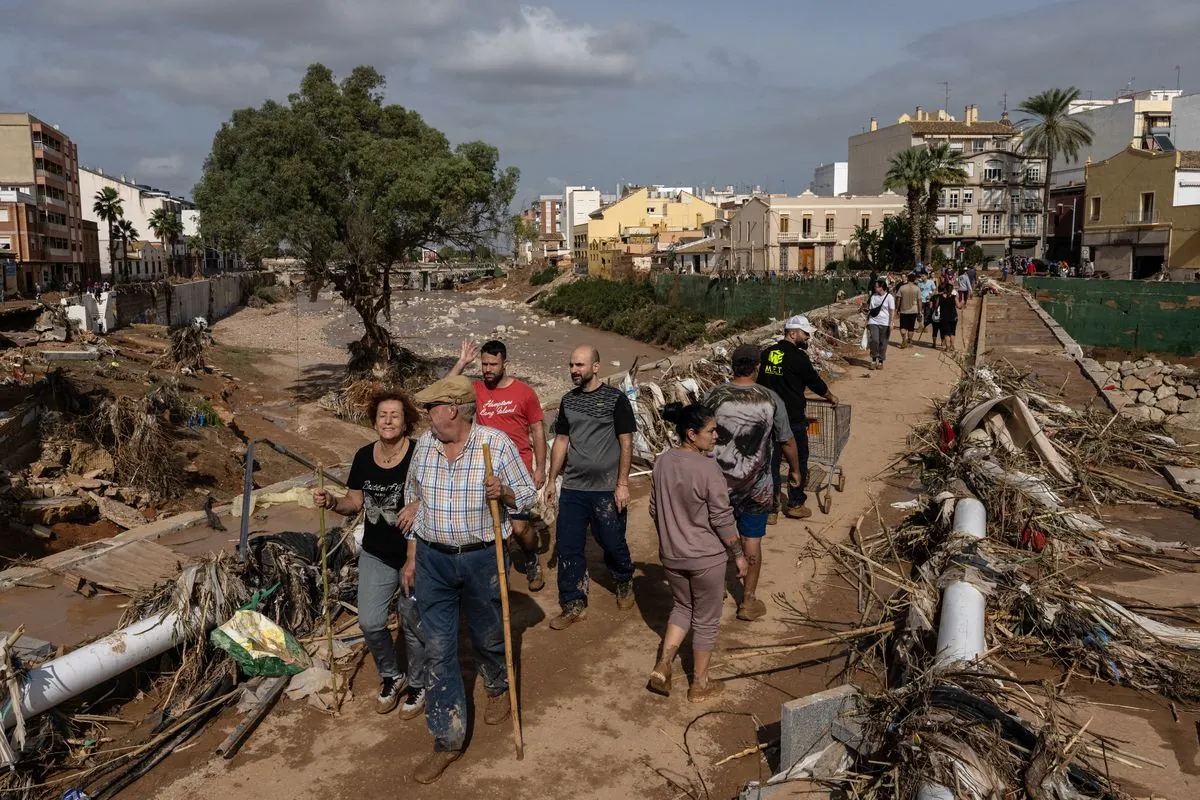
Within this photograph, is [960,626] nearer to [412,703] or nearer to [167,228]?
[412,703]

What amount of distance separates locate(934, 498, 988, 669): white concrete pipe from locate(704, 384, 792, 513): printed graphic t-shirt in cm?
121

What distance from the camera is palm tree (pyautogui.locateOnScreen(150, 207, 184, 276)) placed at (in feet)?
274

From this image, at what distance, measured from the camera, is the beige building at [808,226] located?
6253cm

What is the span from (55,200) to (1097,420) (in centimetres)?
7774

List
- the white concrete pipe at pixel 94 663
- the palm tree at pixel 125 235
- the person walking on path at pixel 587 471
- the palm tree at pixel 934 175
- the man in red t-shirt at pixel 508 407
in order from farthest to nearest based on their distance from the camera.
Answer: the palm tree at pixel 125 235 → the palm tree at pixel 934 175 → the man in red t-shirt at pixel 508 407 → the person walking on path at pixel 587 471 → the white concrete pipe at pixel 94 663

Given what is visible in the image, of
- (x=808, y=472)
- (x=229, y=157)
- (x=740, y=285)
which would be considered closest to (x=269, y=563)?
(x=808, y=472)

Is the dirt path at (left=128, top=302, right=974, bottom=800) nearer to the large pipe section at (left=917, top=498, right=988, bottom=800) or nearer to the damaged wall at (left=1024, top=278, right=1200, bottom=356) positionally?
the large pipe section at (left=917, top=498, right=988, bottom=800)

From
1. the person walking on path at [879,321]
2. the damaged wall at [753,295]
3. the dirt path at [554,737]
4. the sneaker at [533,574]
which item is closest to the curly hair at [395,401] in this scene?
the dirt path at [554,737]

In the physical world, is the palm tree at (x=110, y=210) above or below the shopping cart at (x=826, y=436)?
above

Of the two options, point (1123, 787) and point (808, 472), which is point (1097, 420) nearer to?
point (808, 472)

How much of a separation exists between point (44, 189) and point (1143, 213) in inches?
2892

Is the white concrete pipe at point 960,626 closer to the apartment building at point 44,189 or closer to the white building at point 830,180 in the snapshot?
the apartment building at point 44,189

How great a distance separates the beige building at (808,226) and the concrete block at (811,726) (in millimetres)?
59421

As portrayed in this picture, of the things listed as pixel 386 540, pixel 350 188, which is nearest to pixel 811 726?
pixel 386 540
